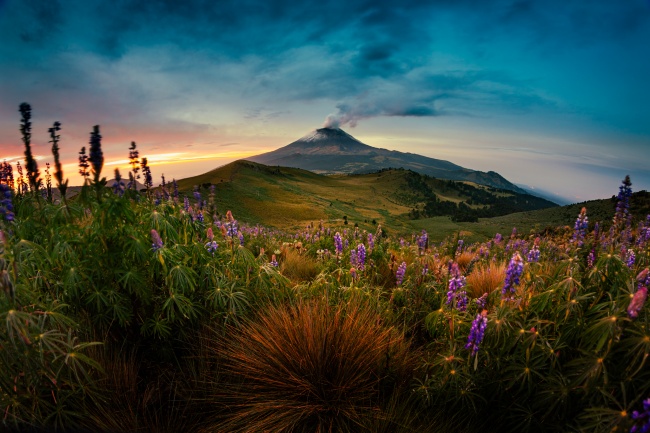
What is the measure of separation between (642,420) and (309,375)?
2096mm

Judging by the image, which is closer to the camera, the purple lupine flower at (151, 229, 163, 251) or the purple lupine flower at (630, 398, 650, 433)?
the purple lupine flower at (630, 398, 650, 433)

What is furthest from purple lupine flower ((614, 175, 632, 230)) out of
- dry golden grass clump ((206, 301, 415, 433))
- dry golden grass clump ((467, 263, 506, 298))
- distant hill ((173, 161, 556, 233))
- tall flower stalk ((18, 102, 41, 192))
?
distant hill ((173, 161, 556, 233))

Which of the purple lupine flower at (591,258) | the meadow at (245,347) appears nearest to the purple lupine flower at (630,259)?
the meadow at (245,347)

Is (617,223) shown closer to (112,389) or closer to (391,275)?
(391,275)

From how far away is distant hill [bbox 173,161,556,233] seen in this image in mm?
39031

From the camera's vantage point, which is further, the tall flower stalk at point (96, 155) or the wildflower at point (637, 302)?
the tall flower stalk at point (96, 155)

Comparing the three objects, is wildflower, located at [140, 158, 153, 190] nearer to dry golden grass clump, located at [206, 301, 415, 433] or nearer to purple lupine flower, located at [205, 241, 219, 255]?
purple lupine flower, located at [205, 241, 219, 255]

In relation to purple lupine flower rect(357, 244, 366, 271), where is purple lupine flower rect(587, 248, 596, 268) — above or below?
above

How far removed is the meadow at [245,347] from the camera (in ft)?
6.64

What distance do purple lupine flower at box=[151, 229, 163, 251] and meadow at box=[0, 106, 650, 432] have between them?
11 millimetres

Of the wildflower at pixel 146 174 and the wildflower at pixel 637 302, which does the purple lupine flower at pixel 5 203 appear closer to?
the wildflower at pixel 146 174

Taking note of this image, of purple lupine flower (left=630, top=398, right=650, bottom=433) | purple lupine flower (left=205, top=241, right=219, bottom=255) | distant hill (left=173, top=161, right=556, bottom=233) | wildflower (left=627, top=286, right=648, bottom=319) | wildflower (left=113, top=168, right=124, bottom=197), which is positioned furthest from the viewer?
distant hill (left=173, top=161, right=556, bottom=233)

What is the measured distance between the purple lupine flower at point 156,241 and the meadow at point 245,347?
0.01m

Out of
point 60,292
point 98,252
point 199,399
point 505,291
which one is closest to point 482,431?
point 505,291
